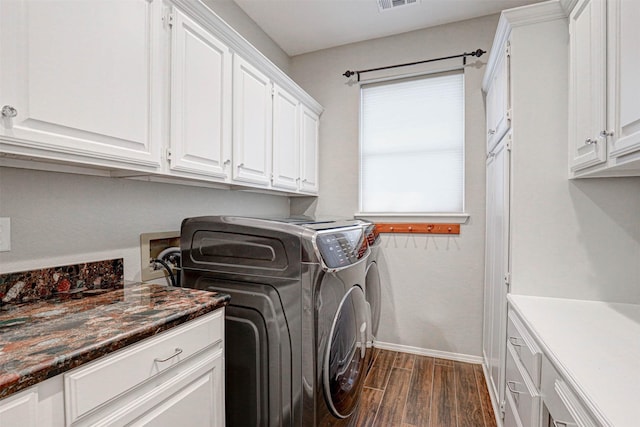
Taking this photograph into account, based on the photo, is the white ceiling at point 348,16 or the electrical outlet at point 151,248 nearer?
the electrical outlet at point 151,248

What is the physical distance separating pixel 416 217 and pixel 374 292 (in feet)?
2.48

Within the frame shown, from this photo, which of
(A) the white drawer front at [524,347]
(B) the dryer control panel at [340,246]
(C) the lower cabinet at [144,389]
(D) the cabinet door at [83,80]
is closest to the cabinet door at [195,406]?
(C) the lower cabinet at [144,389]

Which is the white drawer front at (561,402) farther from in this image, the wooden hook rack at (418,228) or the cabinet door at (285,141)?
the cabinet door at (285,141)

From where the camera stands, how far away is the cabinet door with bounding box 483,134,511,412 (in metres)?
1.73

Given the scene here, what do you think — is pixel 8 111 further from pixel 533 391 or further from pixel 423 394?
pixel 423 394

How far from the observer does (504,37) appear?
5.69 ft

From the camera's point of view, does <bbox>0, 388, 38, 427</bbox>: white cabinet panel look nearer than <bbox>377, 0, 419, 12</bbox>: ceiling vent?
Yes

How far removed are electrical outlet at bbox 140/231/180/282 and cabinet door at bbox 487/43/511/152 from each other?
6.43 ft

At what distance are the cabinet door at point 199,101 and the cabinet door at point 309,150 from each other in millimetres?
1010

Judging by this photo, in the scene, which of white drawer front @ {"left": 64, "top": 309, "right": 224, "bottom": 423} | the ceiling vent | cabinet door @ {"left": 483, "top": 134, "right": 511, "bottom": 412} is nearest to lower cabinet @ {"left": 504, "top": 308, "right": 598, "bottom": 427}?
cabinet door @ {"left": 483, "top": 134, "right": 511, "bottom": 412}

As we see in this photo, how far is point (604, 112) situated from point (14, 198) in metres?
2.19

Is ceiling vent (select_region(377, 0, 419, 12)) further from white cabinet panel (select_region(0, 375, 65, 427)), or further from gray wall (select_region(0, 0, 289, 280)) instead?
white cabinet panel (select_region(0, 375, 65, 427))

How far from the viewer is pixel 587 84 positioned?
1320 mm

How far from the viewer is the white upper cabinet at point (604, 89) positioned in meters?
1.03
